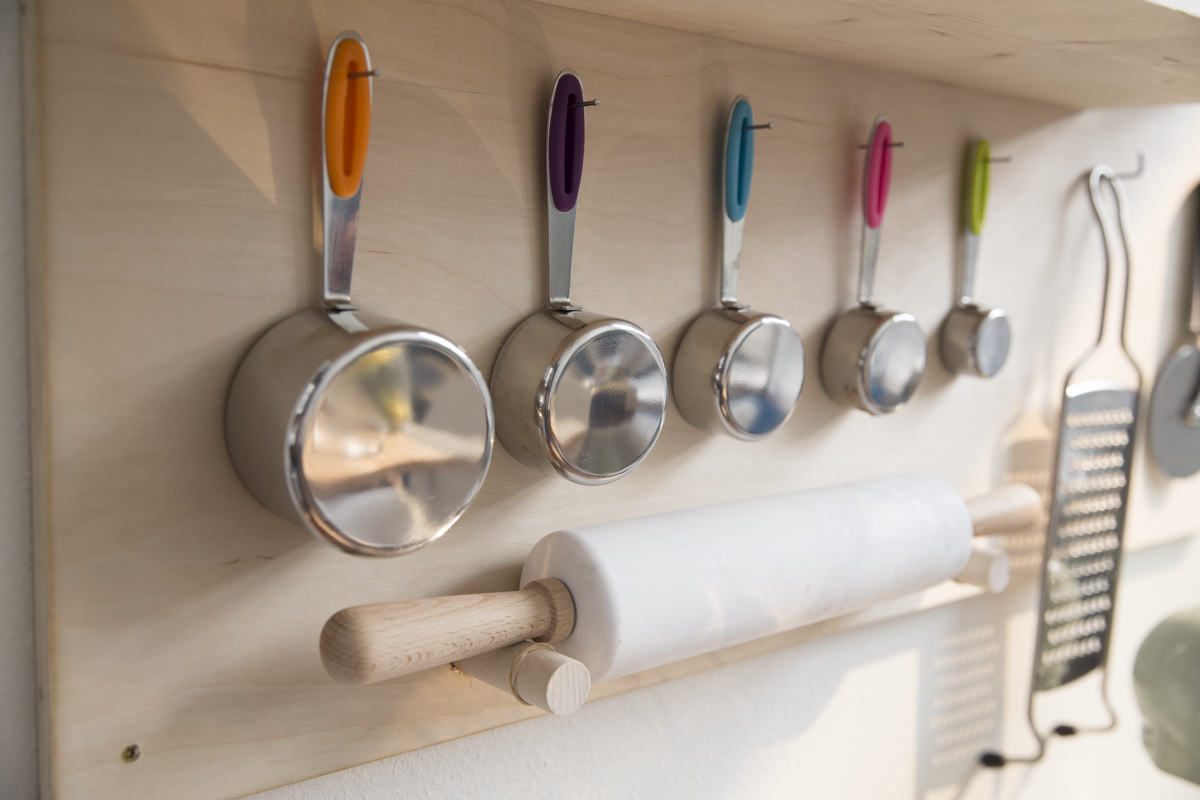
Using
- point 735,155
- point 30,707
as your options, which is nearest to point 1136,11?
point 735,155

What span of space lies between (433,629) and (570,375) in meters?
0.13

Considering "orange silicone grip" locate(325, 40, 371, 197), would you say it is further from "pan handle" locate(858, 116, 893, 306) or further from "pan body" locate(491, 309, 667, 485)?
"pan handle" locate(858, 116, 893, 306)

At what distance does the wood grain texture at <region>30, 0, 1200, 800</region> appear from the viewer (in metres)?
0.37

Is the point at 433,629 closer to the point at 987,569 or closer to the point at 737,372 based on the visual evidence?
the point at 737,372

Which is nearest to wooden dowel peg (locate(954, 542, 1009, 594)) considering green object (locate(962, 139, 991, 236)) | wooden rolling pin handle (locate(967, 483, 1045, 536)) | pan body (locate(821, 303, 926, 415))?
wooden rolling pin handle (locate(967, 483, 1045, 536))

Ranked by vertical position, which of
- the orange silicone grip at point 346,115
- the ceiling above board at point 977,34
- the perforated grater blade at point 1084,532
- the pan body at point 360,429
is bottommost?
the perforated grater blade at point 1084,532

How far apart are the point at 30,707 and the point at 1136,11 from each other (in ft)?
2.02

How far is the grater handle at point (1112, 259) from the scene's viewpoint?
0.79 m

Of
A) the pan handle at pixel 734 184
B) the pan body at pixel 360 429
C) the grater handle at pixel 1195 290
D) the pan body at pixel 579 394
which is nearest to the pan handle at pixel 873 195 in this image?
the pan handle at pixel 734 184

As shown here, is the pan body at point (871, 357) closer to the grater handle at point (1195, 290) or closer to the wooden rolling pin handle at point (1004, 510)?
the wooden rolling pin handle at point (1004, 510)

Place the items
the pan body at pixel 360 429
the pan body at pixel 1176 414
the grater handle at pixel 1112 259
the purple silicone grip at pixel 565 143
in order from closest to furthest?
the pan body at pixel 360 429 → the purple silicone grip at pixel 565 143 → the grater handle at pixel 1112 259 → the pan body at pixel 1176 414

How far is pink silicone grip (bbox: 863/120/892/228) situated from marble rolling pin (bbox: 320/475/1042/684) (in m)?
0.18

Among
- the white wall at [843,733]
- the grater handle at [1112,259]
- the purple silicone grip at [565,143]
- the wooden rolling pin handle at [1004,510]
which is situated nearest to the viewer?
the purple silicone grip at [565,143]

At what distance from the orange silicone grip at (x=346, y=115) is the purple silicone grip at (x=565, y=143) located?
0.33 feet
